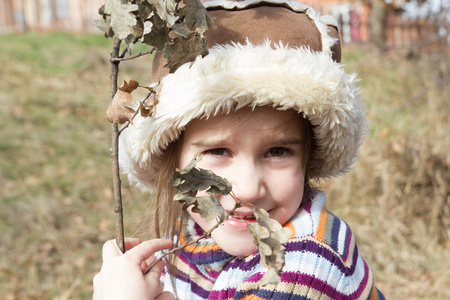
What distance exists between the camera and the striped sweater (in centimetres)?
140

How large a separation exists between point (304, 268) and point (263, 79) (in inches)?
23.1

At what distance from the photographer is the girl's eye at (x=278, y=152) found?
1.50 meters

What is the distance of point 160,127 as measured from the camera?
147cm

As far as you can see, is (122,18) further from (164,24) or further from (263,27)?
(263,27)

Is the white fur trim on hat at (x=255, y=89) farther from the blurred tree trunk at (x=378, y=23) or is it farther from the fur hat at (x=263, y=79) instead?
the blurred tree trunk at (x=378, y=23)

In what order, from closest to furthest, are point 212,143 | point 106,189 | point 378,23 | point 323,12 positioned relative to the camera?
point 212,143 < point 106,189 < point 323,12 < point 378,23

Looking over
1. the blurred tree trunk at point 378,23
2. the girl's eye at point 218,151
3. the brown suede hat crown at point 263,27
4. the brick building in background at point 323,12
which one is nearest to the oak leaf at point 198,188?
the girl's eye at point 218,151

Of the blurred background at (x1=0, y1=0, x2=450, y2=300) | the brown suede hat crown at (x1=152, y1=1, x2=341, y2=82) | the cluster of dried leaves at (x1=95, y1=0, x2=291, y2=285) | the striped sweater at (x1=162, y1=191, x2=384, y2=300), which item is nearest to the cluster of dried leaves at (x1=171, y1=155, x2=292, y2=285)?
the cluster of dried leaves at (x1=95, y1=0, x2=291, y2=285)

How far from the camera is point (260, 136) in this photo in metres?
1.42

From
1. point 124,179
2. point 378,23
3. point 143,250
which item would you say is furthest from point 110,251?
point 378,23

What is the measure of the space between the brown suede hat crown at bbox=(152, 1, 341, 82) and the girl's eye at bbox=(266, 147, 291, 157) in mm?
335

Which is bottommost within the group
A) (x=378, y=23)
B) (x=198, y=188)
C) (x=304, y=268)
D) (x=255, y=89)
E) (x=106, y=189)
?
(x=106, y=189)

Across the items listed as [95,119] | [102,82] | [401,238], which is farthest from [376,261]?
[102,82]

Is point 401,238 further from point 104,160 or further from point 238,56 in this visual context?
point 104,160
